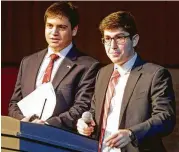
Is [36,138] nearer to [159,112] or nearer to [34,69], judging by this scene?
[159,112]

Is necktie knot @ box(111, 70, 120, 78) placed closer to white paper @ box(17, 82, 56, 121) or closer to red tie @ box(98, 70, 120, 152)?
red tie @ box(98, 70, 120, 152)

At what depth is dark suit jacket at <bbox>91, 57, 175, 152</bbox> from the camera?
4.34ft

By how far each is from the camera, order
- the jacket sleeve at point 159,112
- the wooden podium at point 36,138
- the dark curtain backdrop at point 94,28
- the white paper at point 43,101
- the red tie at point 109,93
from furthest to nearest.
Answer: the dark curtain backdrop at point 94,28
the white paper at point 43,101
the red tie at point 109,93
the jacket sleeve at point 159,112
the wooden podium at point 36,138

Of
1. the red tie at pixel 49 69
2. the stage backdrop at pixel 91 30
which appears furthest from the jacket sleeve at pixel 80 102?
the stage backdrop at pixel 91 30

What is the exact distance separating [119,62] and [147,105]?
15 cm

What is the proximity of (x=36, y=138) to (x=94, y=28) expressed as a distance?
1.26 m

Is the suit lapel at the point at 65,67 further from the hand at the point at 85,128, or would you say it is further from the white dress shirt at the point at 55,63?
the hand at the point at 85,128

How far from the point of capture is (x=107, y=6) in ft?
7.66

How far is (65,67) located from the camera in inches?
63.9

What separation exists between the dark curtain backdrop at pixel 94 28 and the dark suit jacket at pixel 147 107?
2.67 ft

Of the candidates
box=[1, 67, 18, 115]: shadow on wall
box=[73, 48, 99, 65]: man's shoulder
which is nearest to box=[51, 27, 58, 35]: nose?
box=[73, 48, 99, 65]: man's shoulder

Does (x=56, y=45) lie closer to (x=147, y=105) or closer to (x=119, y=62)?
(x=119, y=62)

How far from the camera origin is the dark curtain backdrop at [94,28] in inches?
87.2

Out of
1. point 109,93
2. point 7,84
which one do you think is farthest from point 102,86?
point 7,84
